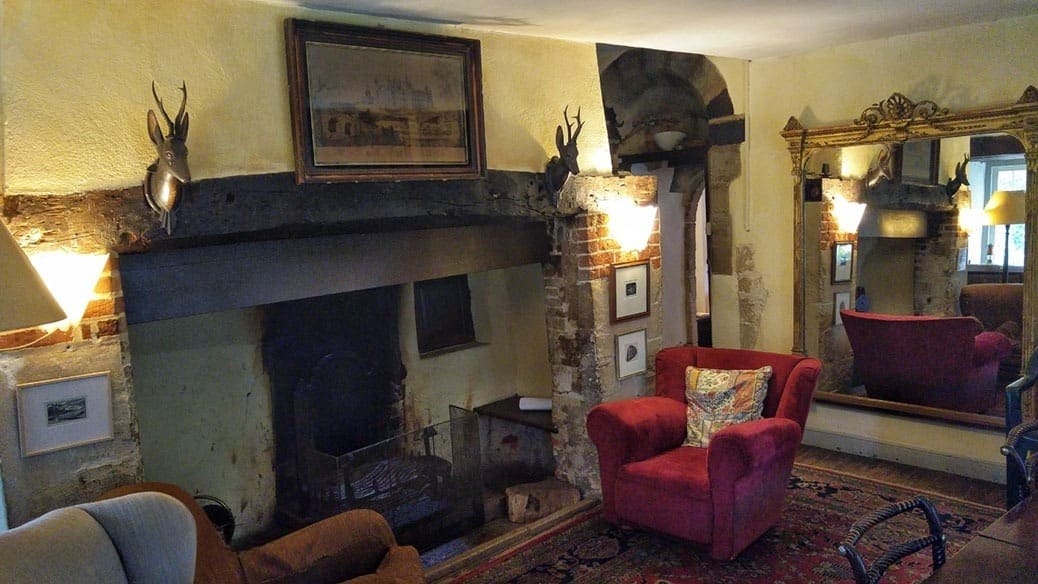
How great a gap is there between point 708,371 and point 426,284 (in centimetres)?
195

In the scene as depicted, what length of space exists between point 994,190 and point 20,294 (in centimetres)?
451

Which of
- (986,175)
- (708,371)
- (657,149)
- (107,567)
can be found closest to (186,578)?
(107,567)

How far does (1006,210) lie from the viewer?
13.1 ft

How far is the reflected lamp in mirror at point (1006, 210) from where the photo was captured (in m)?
3.91

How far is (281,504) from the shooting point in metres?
4.17

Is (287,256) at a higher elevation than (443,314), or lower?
higher

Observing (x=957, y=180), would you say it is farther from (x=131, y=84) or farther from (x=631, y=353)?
(x=131, y=84)

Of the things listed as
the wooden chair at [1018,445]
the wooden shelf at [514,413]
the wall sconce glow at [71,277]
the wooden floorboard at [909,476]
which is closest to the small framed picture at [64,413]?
the wall sconce glow at [71,277]

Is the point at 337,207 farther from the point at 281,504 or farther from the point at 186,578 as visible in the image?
the point at 281,504

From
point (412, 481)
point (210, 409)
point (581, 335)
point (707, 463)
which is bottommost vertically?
point (412, 481)

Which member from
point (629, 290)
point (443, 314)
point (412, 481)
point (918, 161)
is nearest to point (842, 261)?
point (918, 161)

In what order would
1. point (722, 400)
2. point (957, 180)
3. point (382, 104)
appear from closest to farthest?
1. point (382, 104)
2. point (722, 400)
3. point (957, 180)

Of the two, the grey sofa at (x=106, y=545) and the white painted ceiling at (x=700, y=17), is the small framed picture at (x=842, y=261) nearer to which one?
the white painted ceiling at (x=700, y=17)

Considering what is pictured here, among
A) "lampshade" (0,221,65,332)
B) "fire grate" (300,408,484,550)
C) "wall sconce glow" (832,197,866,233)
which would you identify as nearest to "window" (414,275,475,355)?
"fire grate" (300,408,484,550)
